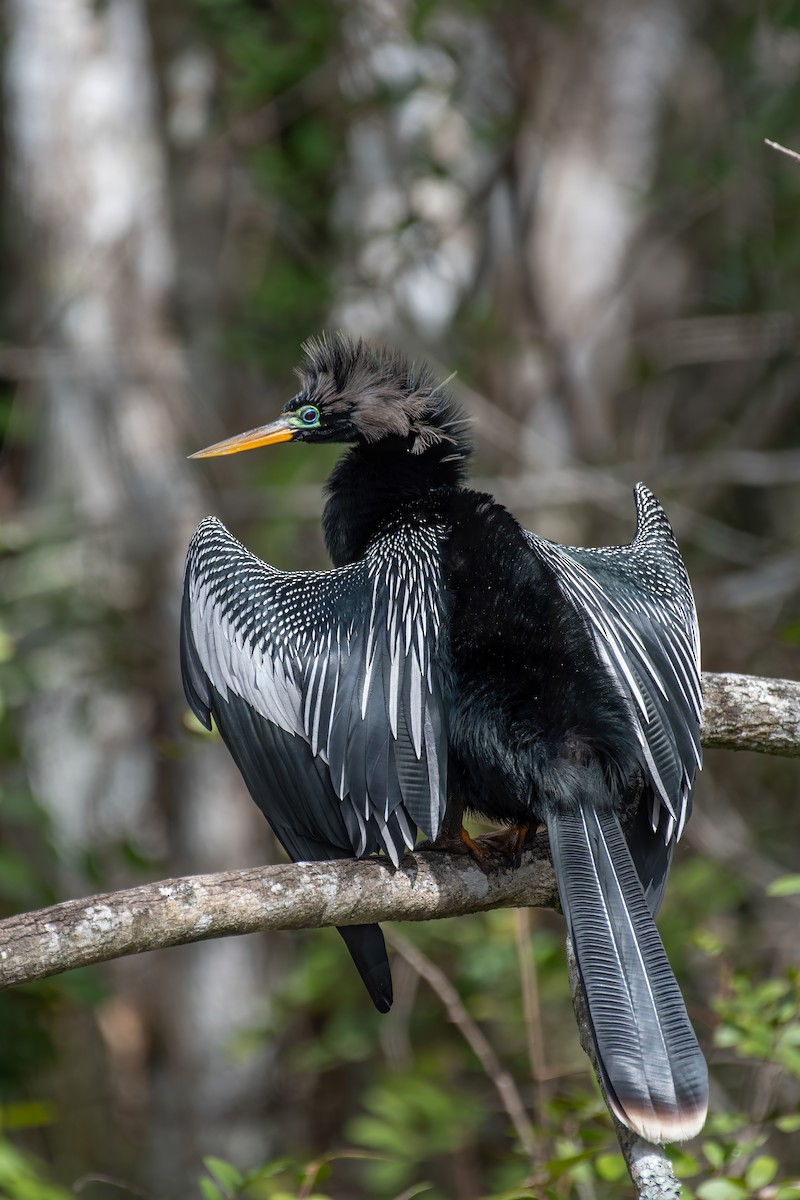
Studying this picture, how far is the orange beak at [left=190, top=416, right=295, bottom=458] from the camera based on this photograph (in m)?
2.97

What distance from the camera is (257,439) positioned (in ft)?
9.84

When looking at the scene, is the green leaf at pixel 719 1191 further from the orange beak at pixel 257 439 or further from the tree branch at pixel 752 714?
the orange beak at pixel 257 439

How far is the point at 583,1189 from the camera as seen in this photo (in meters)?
2.71

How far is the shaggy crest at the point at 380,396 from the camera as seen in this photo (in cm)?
296

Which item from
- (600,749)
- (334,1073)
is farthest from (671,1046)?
(334,1073)

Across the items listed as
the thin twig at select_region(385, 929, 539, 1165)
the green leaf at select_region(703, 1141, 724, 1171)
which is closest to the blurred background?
the thin twig at select_region(385, 929, 539, 1165)

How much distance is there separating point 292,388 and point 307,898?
5153 mm

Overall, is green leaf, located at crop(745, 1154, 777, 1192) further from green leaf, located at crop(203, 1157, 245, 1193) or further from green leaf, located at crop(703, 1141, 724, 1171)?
green leaf, located at crop(203, 1157, 245, 1193)

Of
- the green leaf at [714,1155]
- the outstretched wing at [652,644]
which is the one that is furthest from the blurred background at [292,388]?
the green leaf at [714,1155]

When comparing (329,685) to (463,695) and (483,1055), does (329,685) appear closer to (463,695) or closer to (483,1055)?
(463,695)

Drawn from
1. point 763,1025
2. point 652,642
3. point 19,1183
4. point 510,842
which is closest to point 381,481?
point 652,642

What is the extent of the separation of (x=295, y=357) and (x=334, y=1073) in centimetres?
379

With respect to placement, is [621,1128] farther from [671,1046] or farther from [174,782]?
[174,782]

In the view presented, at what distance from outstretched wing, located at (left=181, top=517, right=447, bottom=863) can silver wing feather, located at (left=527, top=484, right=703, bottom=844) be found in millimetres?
329
